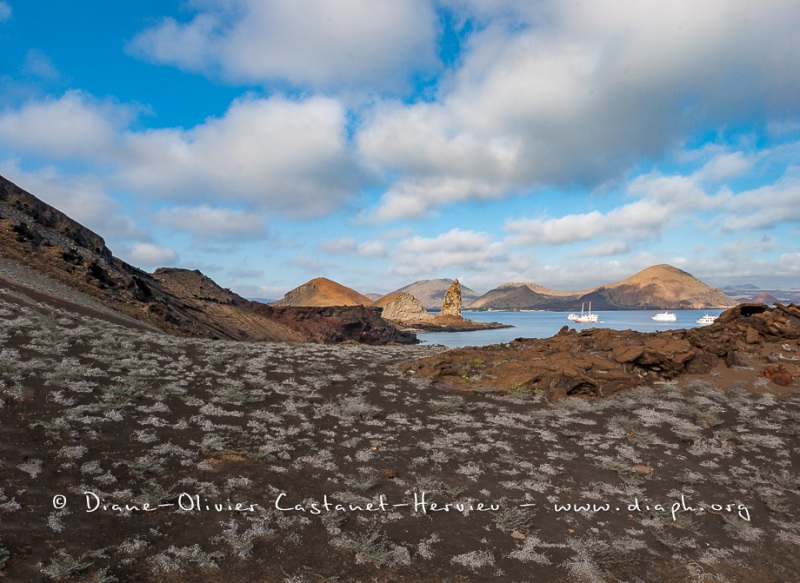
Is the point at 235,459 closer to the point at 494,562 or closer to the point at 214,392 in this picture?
the point at 214,392

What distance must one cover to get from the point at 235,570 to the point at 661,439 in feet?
29.4

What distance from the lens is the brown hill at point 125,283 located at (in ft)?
77.6

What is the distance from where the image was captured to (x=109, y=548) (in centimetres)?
505

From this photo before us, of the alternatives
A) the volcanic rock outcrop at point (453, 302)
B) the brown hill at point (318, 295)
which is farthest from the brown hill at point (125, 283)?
the volcanic rock outcrop at point (453, 302)

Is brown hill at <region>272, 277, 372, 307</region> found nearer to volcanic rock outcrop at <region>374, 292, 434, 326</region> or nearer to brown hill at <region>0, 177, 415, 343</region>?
volcanic rock outcrop at <region>374, 292, 434, 326</region>

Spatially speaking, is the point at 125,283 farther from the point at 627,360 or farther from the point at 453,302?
the point at 453,302

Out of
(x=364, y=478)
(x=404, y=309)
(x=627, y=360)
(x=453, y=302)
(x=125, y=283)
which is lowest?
(x=364, y=478)

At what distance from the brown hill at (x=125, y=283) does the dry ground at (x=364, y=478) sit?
12576 mm

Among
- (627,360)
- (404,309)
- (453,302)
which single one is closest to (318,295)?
(404,309)

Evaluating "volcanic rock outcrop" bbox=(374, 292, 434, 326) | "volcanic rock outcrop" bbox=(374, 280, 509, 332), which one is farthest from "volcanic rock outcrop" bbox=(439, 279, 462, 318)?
"volcanic rock outcrop" bbox=(374, 292, 434, 326)

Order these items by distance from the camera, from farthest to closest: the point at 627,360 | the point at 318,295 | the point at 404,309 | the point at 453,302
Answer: the point at 453,302
the point at 404,309
the point at 318,295
the point at 627,360

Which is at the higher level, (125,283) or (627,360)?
(125,283)

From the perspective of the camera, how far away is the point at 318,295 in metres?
118

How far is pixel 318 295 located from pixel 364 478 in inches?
4445
